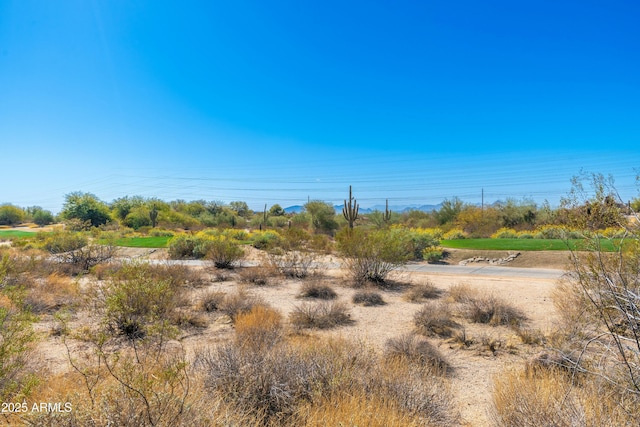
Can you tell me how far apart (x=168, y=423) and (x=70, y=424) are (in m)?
0.75

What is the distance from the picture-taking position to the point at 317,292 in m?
11.9

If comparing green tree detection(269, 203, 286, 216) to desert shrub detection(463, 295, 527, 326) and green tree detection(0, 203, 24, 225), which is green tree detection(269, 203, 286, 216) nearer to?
green tree detection(0, 203, 24, 225)

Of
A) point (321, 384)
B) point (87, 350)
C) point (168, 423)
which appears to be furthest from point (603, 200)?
point (87, 350)

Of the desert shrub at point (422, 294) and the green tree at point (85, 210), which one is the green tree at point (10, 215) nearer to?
the green tree at point (85, 210)

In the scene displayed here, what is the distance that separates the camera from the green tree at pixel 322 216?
50156 millimetres

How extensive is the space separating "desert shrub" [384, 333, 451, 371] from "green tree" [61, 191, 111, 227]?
50186 millimetres

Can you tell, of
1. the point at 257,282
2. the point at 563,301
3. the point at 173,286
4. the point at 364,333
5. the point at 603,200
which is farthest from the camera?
the point at 257,282

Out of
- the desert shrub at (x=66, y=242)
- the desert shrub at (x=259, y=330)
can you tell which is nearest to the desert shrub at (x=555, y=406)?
the desert shrub at (x=259, y=330)

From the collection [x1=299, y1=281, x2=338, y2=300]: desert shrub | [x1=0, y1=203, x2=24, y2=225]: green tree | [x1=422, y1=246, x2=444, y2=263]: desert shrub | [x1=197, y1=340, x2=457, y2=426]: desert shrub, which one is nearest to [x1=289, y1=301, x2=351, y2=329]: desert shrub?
[x1=299, y1=281, x2=338, y2=300]: desert shrub

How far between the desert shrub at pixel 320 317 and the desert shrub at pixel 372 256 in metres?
4.72

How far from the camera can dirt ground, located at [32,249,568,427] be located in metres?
5.43

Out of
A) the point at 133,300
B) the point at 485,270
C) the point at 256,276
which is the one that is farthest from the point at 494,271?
the point at 133,300

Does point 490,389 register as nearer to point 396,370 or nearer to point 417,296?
point 396,370

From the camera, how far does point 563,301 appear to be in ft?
28.2
